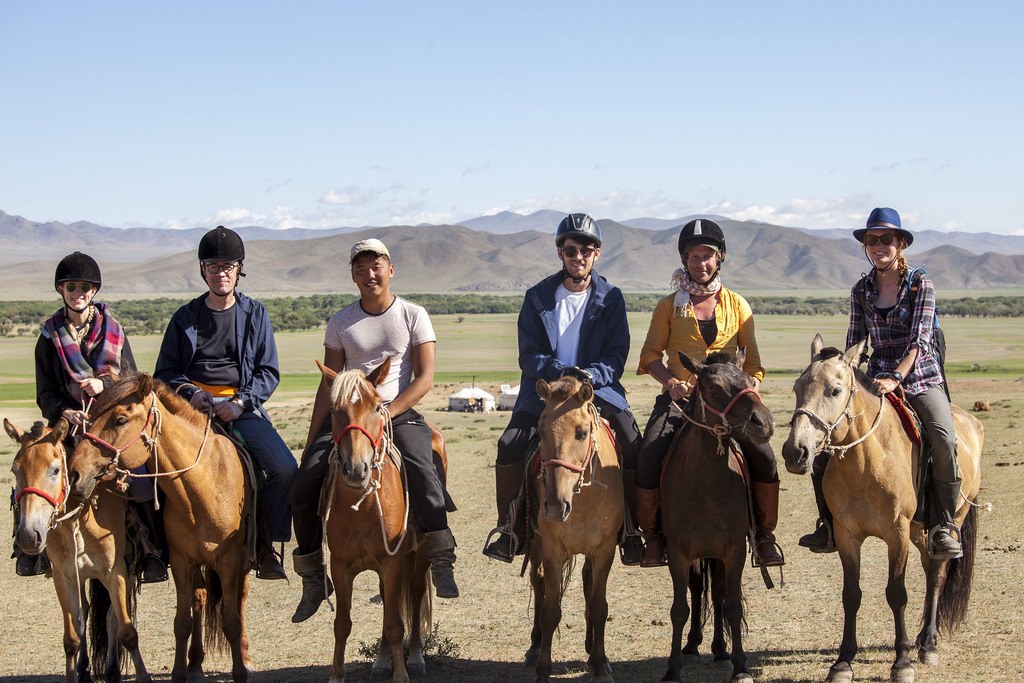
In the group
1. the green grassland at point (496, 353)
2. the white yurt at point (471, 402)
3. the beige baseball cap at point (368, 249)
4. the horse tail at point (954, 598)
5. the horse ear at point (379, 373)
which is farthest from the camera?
the green grassland at point (496, 353)

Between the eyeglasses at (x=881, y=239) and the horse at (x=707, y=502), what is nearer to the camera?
the horse at (x=707, y=502)

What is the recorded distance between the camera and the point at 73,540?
7.10 meters

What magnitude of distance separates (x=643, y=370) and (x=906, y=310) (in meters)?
2.02

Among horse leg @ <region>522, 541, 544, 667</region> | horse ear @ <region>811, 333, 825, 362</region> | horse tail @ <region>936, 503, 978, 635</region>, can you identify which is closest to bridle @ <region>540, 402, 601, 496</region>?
horse leg @ <region>522, 541, 544, 667</region>

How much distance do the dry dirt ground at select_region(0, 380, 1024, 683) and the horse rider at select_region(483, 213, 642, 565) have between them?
125cm

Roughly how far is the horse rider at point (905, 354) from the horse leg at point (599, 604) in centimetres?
164

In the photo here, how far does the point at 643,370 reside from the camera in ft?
26.9

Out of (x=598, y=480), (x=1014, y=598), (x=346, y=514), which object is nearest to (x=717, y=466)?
(x=598, y=480)

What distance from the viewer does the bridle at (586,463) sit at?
21.9ft

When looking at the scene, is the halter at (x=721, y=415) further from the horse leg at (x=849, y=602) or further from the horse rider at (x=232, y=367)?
the horse rider at (x=232, y=367)

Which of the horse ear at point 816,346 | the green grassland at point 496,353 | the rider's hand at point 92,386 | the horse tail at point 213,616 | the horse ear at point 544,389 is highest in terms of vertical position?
the horse ear at point 816,346

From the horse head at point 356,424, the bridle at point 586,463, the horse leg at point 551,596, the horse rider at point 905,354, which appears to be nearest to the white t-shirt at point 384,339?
the horse head at point 356,424

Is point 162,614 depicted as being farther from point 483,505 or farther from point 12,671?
point 483,505

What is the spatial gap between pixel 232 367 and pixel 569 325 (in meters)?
2.58
